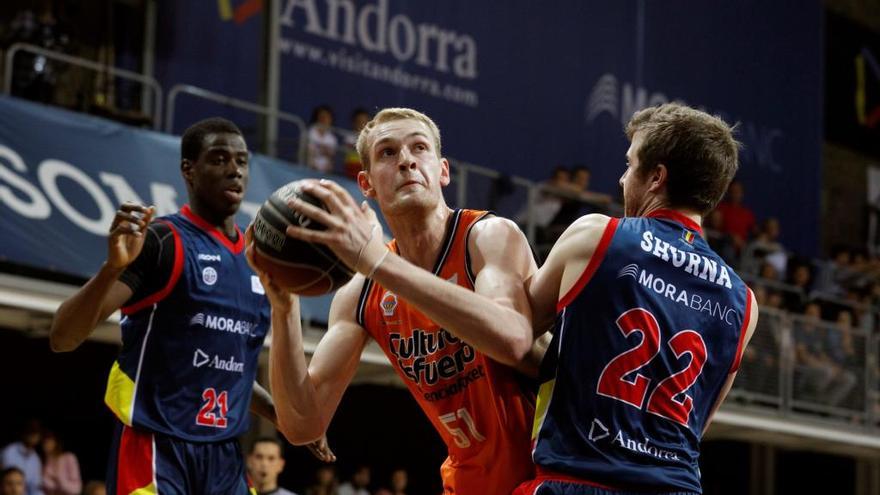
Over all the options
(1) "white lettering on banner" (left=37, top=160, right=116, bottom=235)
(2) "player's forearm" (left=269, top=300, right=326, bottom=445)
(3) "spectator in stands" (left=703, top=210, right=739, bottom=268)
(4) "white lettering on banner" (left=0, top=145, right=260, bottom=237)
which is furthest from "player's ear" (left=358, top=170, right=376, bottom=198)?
(3) "spectator in stands" (left=703, top=210, right=739, bottom=268)

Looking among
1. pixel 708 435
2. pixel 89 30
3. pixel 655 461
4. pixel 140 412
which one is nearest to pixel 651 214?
pixel 655 461

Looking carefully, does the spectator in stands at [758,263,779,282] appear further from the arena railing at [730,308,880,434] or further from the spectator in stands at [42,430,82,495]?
the spectator in stands at [42,430,82,495]

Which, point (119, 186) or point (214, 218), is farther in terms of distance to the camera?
point (119, 186)

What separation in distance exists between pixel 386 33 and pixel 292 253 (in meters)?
12.1

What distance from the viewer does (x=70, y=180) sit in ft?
31.3

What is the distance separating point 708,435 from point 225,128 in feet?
41.0

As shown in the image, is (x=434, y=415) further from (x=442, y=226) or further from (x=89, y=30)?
(x=89, y=30)

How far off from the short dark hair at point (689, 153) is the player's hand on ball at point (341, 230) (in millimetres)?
Result: 913

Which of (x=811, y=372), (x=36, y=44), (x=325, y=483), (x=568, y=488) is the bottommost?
(x=325, y=483)

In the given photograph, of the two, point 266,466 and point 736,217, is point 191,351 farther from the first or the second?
point 736,217

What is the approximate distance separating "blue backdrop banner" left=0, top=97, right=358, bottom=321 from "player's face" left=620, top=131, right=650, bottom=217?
634 cm

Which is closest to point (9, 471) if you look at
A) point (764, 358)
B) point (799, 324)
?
point (764, 358)

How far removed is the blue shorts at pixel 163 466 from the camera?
5.22 meters

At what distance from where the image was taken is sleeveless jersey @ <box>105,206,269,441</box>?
533cm
